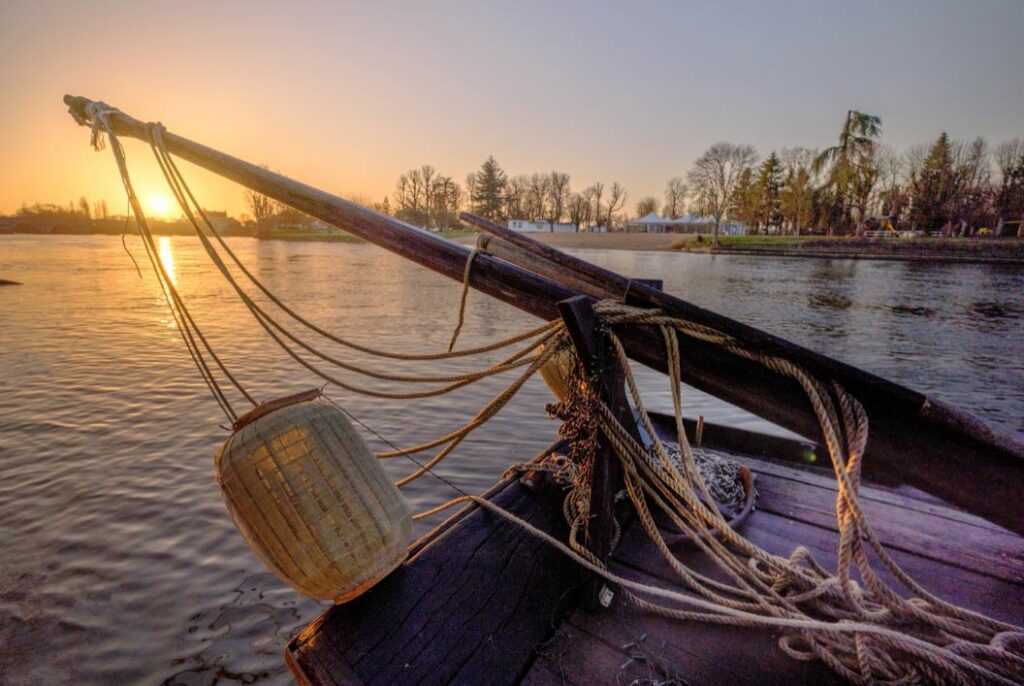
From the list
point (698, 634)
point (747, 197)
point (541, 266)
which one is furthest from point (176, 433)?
point (747, 197)

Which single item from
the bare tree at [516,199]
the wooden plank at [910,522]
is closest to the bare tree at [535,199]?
the bare tree at [516,199]

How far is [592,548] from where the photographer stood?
7.66ft

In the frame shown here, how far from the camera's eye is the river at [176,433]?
340 cm

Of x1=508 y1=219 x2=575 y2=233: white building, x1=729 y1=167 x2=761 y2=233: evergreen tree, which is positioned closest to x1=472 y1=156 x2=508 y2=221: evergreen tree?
x1=508 y1=219 x2=575 y2=233: white building

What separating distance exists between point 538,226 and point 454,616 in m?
99.3

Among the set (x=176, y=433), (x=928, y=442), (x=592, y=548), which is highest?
(x=928, y=442)

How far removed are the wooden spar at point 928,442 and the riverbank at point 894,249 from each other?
170 ft

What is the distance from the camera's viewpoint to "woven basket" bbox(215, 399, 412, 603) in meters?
1.87

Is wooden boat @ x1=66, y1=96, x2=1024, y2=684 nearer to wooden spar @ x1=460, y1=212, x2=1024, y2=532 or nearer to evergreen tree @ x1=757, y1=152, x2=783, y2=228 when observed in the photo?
wooden spar @ x1=460, y1=212, x2=1024, y2=532

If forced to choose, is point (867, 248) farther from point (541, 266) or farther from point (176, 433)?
point (176, 433)

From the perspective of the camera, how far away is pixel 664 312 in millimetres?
1878

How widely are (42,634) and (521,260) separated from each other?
428 centimetres

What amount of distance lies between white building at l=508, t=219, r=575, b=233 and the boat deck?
300ft

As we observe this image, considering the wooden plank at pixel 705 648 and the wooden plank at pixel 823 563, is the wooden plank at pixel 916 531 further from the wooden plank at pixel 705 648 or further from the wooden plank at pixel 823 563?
the wooden plank at pixel 705 648
